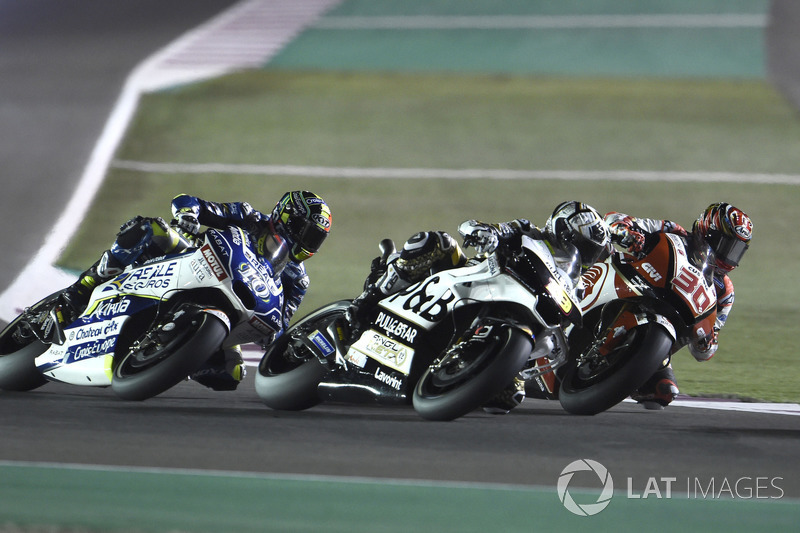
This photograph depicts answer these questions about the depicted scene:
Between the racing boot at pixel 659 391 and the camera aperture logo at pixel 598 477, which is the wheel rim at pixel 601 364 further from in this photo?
the camera aperture logo at pixel 598 477

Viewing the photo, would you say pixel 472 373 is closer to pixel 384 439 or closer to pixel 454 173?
pixel 384 439

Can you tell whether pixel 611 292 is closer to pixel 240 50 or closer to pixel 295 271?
pixel 295 271

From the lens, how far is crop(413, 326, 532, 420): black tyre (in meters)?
A: 6.70

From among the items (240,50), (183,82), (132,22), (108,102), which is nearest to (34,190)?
(108,102)

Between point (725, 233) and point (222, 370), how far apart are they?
3731 millimetres

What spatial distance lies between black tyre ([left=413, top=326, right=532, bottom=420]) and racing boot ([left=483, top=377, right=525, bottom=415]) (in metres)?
0.78

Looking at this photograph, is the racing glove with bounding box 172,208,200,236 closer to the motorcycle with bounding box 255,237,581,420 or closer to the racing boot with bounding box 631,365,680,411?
the motorcycle with bounding box 255,237,581,420

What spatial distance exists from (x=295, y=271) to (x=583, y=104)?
12.9 meters

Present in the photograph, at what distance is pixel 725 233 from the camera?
8602mm

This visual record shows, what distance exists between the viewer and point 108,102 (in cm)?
1988

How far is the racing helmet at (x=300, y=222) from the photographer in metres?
8.30

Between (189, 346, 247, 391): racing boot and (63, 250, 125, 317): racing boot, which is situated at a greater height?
(63, 250, 125, 317): racing boot

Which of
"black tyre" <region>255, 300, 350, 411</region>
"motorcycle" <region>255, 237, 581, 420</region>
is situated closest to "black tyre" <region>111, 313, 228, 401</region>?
"black tyre" <region>255, 300, 350, 411</region>

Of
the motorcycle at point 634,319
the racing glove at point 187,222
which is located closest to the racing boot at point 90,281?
the racing glove at point 187,222
